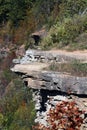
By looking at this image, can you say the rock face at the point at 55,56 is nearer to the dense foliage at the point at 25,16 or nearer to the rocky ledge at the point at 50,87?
the rocky ledge at the point at 50,87

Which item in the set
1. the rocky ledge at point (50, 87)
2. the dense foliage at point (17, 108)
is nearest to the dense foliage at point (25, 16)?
the dense foliage at point (17, 108)

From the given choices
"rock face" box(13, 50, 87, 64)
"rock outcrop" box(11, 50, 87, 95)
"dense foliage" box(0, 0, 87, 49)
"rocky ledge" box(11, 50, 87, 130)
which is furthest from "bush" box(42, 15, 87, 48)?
"dense foliage" box(0, 0, 87, 49)

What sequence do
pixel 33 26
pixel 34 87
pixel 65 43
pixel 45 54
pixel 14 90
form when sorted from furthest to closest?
1. pixel 33 26
2. pixel 14 90
3. pixel 65 43
4. pixel 45 54
5. pixel 34 87

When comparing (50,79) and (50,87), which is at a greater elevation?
(50,79)

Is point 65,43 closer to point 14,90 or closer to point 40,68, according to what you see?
point 40,68

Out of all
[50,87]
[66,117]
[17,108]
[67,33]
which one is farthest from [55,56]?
[17,108]

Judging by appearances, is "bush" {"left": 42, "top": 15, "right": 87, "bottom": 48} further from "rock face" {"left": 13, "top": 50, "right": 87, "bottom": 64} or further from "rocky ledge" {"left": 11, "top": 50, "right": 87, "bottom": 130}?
"rocky ledge" {"left": 11, "top": 50, "right": 87, "bottom": 130}

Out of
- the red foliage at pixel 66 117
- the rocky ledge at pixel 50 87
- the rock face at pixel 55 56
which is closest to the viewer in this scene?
the red foliage at pixel 66 117

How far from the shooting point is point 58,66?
513 inches

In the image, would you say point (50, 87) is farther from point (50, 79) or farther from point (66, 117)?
point (66, 117)

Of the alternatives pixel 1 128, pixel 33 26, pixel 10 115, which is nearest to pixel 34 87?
pixel 1 128

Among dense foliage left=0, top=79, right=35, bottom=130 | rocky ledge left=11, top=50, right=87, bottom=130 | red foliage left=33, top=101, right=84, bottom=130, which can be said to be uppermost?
red foliage left=33, top=101, right=84, bottom=130

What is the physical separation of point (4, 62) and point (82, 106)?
1112 inches

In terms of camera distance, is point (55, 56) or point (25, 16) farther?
point (25, 16)
